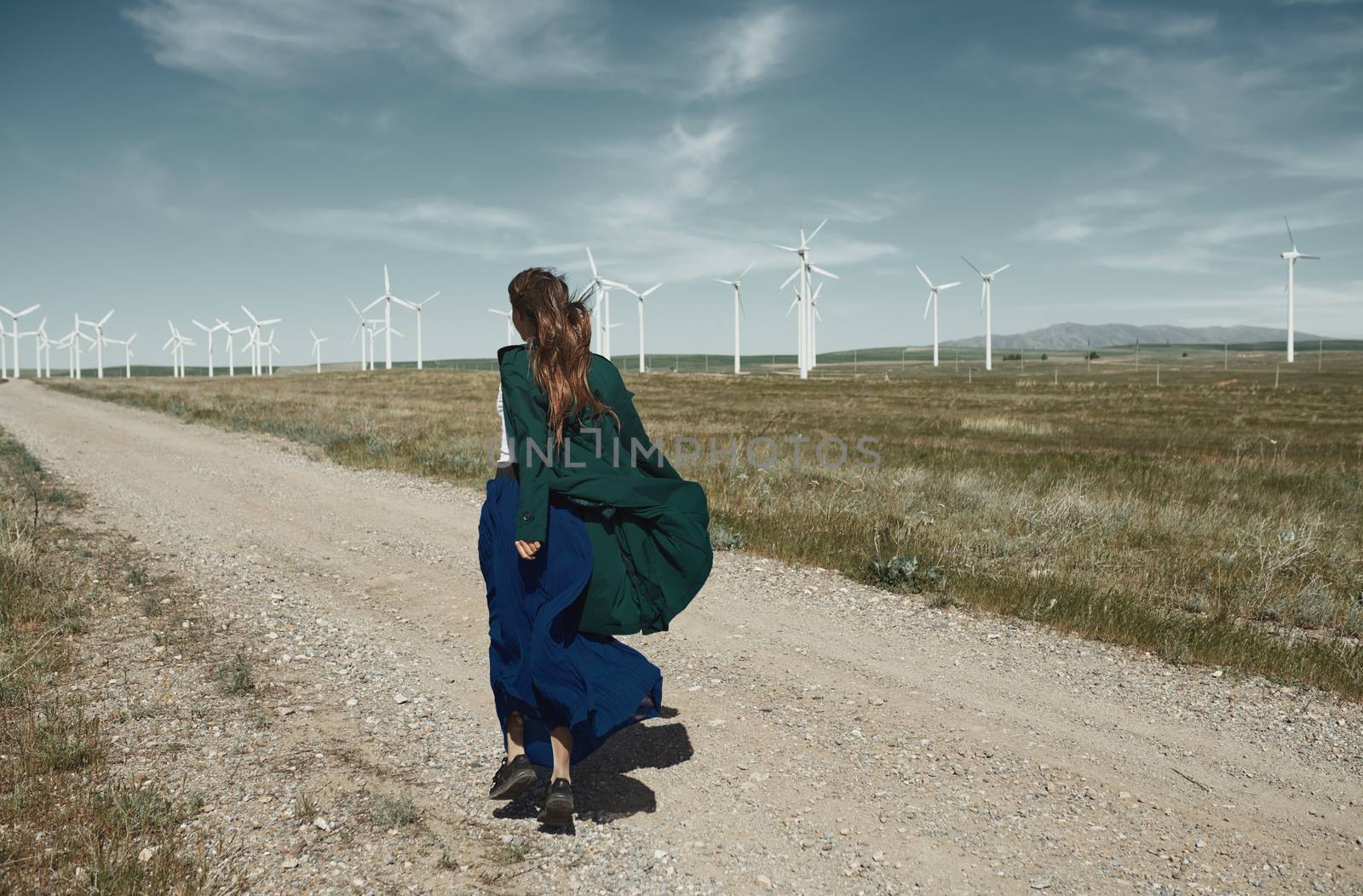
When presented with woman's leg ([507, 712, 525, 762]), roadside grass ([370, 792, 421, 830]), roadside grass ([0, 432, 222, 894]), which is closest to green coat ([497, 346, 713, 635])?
woman's leg ([507, 712, 525, 762])

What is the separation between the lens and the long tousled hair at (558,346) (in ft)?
13.3

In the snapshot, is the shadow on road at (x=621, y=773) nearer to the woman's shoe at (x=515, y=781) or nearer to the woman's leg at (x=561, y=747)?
the woman's shoe at (x=515, y=781)

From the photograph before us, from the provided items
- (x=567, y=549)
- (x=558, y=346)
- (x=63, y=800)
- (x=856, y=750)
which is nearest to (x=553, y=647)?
(x=567, y=549)

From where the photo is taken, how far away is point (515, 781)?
4.18m

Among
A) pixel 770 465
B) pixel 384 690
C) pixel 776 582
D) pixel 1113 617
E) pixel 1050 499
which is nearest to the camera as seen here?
pixel 384 690

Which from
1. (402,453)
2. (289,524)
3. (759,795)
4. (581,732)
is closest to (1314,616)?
(759,795)

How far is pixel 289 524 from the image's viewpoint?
11.6m

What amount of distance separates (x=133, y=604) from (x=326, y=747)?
13.2 ft

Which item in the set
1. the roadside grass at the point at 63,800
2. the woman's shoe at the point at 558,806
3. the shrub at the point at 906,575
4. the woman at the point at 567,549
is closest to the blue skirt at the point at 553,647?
the woman at the point at 567,549

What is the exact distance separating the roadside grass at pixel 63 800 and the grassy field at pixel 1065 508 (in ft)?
21.9

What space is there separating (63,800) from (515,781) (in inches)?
88.5

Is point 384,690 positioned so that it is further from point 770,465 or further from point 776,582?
point 770,465

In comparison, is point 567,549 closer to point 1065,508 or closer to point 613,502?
point 613,502

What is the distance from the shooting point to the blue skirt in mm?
4109
